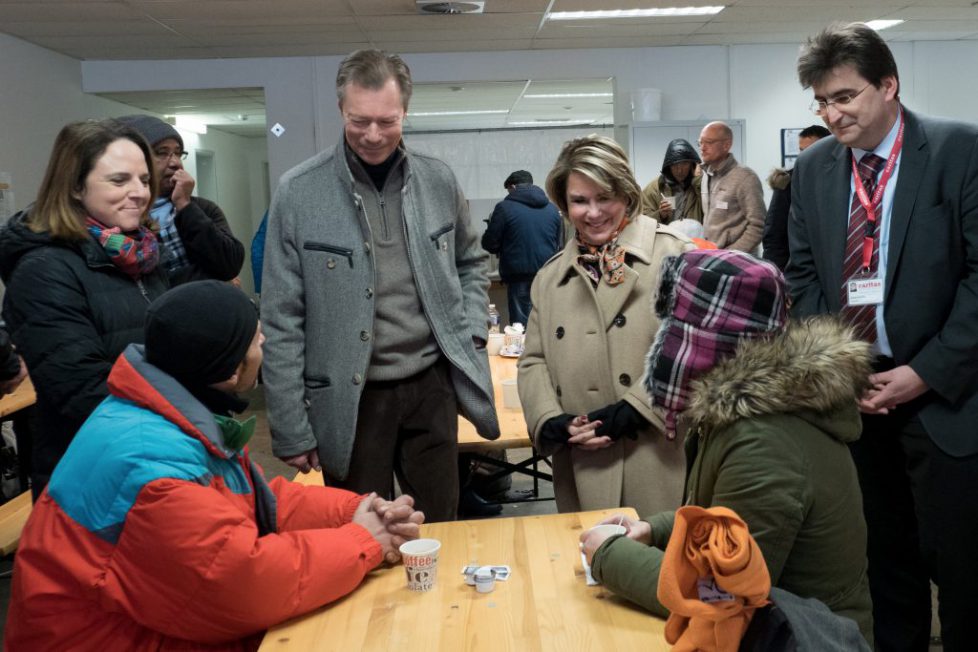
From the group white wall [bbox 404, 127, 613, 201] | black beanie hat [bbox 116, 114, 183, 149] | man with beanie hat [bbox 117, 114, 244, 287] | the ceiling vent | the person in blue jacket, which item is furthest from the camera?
white wall [bbox 404, 127, 613, 201]

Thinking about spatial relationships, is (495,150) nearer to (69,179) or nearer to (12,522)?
(12,522)

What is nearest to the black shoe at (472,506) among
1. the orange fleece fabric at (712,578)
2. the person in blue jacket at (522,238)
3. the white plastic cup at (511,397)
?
the white plastic cup at (511,397)

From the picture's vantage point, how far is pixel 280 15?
7215mm

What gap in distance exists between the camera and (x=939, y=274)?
2.18 meters

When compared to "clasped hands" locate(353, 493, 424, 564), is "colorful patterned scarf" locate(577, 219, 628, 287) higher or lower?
higher

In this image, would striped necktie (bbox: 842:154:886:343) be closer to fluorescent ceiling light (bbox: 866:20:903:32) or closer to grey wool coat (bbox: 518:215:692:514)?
grey wool coat (bbox: 518:215:692:514)

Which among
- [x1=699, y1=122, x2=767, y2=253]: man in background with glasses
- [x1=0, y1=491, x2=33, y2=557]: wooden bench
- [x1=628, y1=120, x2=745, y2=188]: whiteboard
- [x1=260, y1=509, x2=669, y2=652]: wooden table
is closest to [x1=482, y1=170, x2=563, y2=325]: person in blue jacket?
[x1=628, y1=120, x2=745, y2=188]: whiteboard

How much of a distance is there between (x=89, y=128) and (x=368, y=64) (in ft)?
2.37

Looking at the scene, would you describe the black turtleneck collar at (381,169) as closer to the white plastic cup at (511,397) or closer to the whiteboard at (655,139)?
the white plastic cup at (511,397)

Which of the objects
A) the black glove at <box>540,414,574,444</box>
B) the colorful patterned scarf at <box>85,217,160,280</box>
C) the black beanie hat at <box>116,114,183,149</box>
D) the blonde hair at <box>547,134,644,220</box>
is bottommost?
the black glove at <box>540,414,574,444</box>

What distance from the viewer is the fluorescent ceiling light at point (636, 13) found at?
24.7ft

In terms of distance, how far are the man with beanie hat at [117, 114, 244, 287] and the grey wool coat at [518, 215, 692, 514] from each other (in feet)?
3.78

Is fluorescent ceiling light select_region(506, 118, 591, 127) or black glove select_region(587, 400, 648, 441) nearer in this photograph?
black glove select_region(587, 400, 648, 441)

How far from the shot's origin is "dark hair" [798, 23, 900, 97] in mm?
2195
